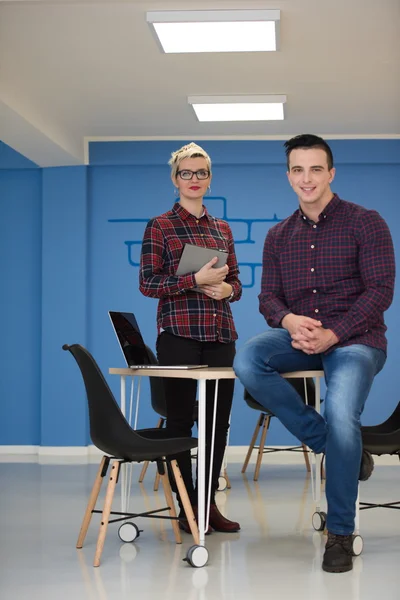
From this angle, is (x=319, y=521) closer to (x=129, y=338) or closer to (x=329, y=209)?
(x=129, y=338)

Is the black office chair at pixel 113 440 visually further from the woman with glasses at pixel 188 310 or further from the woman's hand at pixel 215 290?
the woman's hand at pixel 215 290

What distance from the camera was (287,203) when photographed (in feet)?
24.5

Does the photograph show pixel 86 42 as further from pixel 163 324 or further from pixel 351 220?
pixel 351 220

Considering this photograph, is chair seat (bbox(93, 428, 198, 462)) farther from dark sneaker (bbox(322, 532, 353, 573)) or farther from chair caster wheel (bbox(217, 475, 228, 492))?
chair caster wheel (bbox(217, 475, 228, 492))

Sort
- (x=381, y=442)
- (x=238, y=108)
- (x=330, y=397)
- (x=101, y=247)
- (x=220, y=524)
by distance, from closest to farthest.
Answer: (x=330, y=397)
(x=381, y=442)
(x=220, y=524)
(x=238, y=108)
(x=101, y=247)

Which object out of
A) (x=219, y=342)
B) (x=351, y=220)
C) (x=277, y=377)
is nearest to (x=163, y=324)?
(x=219, y=342)

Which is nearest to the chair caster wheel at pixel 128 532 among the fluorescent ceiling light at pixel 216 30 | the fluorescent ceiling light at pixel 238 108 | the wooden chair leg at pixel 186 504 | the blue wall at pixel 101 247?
the wooden chair leg at pixel 186 504

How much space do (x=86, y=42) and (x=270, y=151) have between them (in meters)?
2.74

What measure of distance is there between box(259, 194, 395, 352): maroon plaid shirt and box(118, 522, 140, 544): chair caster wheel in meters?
1.10

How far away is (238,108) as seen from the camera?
6359mm

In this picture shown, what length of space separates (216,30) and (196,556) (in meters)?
2.80

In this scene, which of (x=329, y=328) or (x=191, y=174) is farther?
(x=191, y=174)

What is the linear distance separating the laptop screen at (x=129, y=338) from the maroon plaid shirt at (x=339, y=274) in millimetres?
603

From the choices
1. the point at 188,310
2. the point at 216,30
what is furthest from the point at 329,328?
the point at 216,30
